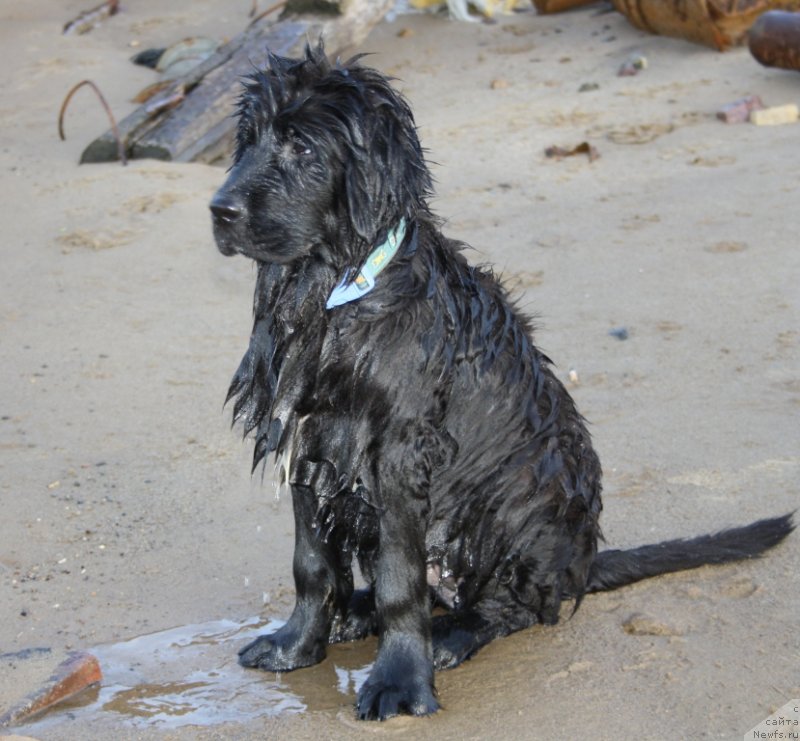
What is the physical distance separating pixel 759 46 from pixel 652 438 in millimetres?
5151

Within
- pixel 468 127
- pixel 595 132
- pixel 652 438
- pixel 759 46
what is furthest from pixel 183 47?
pixel 652 438

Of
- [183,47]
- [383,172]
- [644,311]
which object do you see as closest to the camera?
[383,172]

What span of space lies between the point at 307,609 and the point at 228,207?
128 cm

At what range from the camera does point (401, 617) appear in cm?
354

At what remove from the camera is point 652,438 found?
520cm

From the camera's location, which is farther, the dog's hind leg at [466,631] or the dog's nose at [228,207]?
the dog's hind leg at [466,631]

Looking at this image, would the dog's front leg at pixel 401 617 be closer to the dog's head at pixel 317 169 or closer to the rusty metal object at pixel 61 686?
the dog's head at pixel 317 169

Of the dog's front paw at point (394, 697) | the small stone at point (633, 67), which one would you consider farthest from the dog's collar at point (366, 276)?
the small stone at point (633, 67)

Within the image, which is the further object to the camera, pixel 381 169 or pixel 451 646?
pixel 451 646

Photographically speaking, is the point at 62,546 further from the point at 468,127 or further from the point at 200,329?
the point at 468,127

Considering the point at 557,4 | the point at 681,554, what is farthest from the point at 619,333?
the point at 557,4

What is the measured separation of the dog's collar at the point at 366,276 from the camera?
133 inches

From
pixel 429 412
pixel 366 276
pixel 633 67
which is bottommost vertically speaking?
pixel 633 67

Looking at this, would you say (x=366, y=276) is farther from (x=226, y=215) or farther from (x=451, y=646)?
(x=451, y=646)
